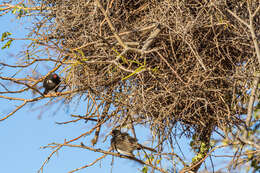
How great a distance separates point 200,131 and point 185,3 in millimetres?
1100

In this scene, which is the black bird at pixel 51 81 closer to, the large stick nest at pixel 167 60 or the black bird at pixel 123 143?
the large stick nest at pixel 167 60

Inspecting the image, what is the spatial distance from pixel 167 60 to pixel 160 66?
0.09 m

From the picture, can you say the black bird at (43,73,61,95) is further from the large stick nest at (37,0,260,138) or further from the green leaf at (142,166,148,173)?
the green leaf at (142,166,148,173)

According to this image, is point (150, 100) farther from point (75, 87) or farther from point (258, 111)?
point (258, 111)

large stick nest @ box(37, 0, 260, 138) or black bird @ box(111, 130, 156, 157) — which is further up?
large stick nest @ box(37, 0, 260, 138)

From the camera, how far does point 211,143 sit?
10.3 ft

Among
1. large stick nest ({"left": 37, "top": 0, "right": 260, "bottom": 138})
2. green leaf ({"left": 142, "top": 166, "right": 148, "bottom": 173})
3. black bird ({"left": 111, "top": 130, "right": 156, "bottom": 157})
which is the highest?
large stick nest ({"left": 37, "top": 0, "right": 260, "bottom": 138})

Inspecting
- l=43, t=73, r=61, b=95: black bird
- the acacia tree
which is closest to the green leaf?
the acacia tree

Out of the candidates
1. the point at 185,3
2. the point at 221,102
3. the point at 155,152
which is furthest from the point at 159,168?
the point at 185,3

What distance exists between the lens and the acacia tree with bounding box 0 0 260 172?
9.18 ft

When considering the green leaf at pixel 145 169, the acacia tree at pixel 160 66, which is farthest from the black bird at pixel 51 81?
the green leaf at pixel 145 169

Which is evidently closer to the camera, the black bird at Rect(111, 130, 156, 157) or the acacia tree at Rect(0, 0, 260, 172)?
the acacia tree at Rect(0, 0, 260, 172)

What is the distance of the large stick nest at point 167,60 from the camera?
9.23 feet

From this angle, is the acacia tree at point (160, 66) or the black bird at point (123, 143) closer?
the acacia tree at point (160, 66)
